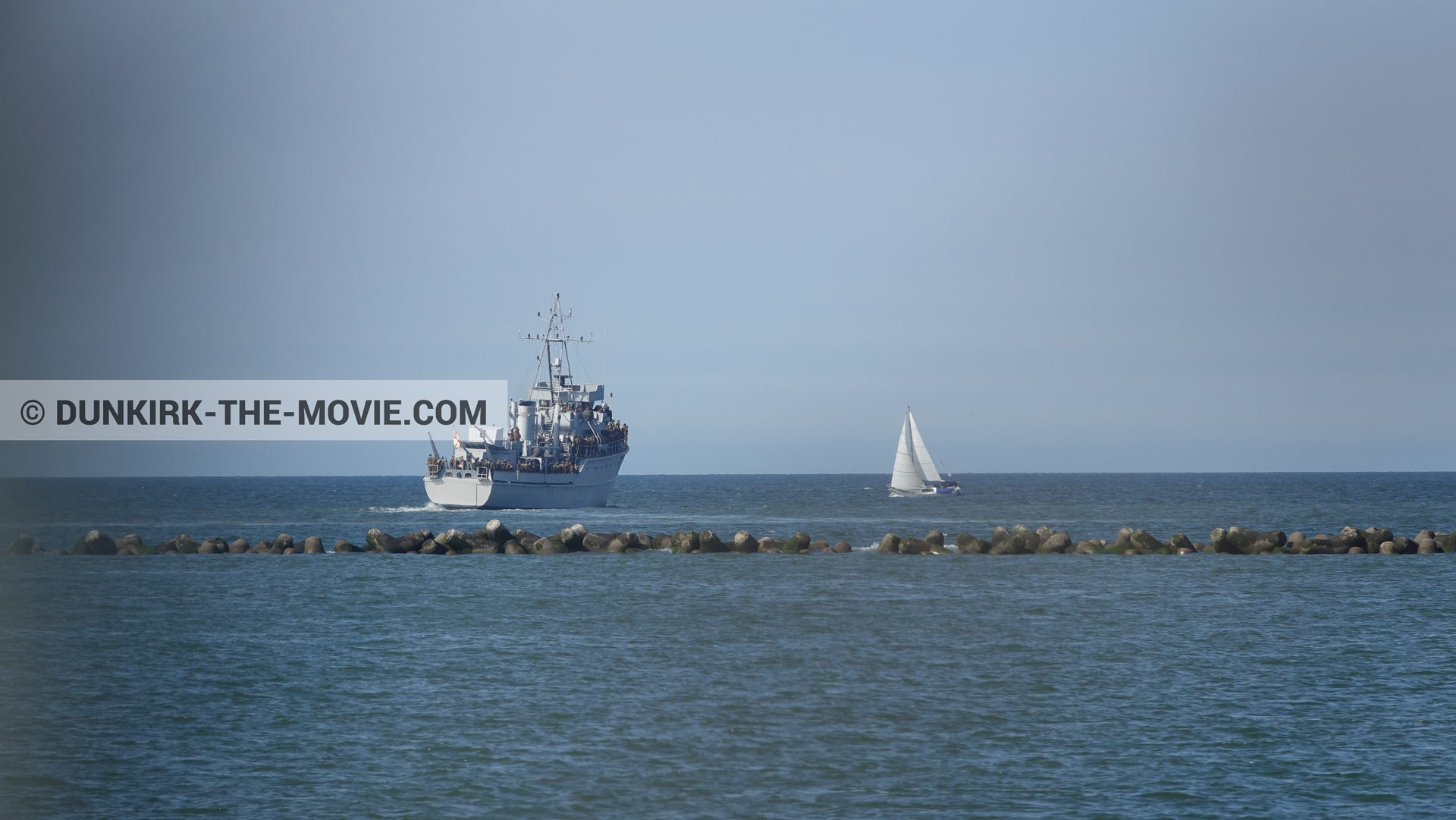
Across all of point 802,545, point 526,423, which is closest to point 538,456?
point 526,423

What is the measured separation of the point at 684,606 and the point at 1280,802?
74.9 feet

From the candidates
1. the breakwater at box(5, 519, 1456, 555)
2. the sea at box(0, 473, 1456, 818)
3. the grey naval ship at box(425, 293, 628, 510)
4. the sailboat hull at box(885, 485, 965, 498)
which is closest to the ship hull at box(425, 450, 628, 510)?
the grey naval ship at box(425, 293, 628, 510)

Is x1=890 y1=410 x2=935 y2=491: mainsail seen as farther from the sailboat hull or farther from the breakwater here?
the breakwater

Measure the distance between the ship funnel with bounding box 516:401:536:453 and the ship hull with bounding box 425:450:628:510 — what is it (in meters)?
3.32

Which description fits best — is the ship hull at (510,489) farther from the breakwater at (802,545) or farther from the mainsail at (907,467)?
the mainsail at (907,467)

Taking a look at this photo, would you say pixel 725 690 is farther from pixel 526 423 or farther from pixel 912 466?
pixel 912 466

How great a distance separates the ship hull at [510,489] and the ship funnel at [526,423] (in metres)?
3.32

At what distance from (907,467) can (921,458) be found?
2054 mm

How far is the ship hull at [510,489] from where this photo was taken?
9156 centimetres

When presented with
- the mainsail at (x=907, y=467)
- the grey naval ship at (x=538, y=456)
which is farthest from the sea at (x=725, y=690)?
the mainsail at (x=907, y=467)

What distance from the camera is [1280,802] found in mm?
15750

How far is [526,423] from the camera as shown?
95.1 metres

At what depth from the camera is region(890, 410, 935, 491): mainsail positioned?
138 meters

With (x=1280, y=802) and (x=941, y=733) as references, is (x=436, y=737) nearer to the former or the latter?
(x=941, y=733)
